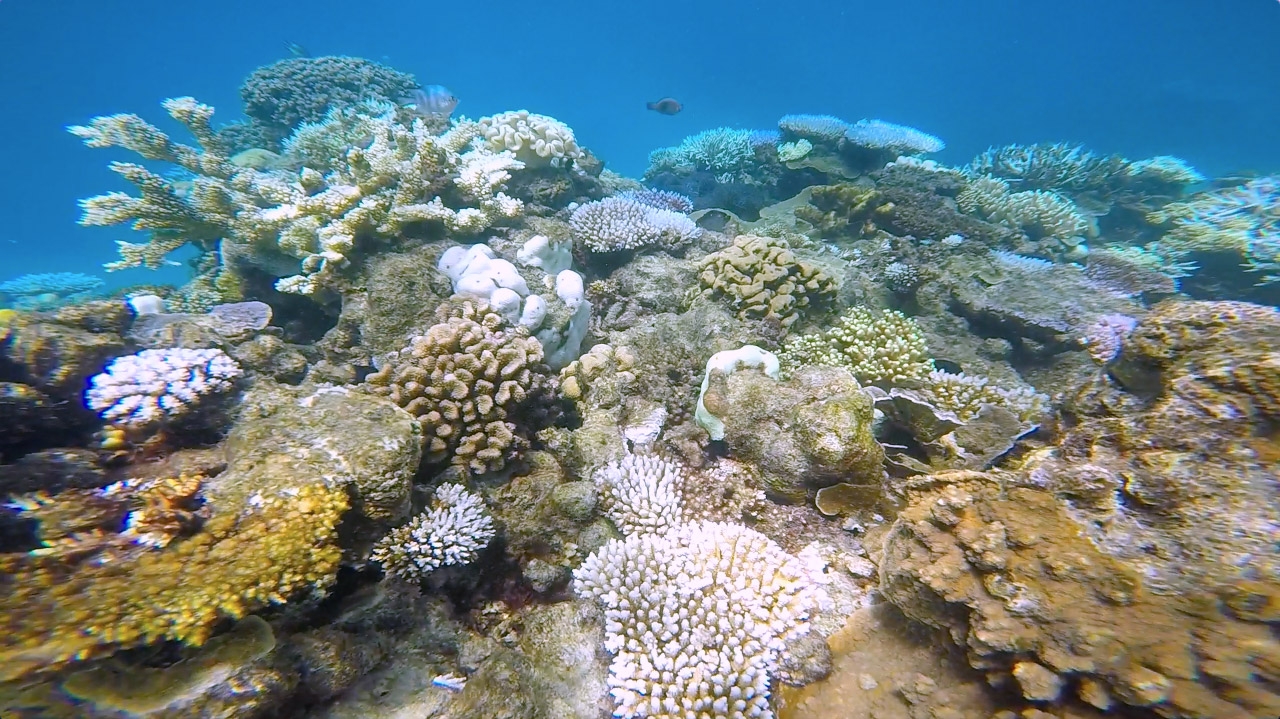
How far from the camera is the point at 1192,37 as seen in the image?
69.2 m

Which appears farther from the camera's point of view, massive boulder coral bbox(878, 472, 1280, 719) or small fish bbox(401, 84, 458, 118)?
small fish bbox(401, 84, 458, 118)

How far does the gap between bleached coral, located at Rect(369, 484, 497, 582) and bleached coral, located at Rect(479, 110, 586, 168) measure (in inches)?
225

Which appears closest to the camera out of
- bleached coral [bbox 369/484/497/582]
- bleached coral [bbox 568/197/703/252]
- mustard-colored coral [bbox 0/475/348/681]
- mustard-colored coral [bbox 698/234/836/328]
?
mustard-colored coral [bbox 0/475/348/681]

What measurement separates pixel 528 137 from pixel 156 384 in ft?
18.5

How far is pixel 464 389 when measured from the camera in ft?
12.6

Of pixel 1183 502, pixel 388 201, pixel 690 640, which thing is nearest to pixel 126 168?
pixel 388 201

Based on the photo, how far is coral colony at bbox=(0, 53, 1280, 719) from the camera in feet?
7.06

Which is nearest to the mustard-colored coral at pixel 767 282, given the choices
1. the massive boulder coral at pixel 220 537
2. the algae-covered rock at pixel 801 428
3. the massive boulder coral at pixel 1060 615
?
the algae-covered rock at pixel 801 428

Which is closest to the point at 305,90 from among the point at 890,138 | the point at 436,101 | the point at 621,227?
the point at 436,101

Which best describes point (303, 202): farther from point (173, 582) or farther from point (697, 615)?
point (697, 615)

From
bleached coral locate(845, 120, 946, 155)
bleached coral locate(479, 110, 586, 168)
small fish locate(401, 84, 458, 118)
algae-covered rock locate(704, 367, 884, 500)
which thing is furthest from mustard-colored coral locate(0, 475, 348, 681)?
bleached coral locate(845, 120, 946, 155)

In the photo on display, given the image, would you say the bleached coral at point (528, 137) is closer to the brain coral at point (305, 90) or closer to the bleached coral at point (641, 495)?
the bleached coral at point (641, 495)

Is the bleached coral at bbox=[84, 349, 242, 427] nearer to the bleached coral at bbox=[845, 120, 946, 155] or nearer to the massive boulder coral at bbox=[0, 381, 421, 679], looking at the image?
the massive boulder coral at bbox=[0, 381, 421, 679]

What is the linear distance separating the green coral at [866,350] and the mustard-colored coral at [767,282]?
0.46 m
